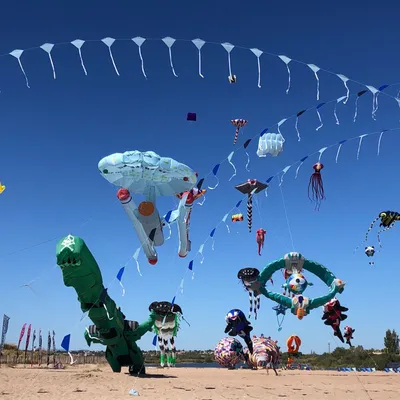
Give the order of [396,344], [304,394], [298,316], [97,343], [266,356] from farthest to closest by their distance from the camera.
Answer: [396,344] → [266,356] → [298,316] → [97,343] → [304,394]

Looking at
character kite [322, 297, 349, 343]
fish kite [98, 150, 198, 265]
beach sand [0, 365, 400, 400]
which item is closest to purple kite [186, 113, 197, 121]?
fish kite [98, 150, 198, 265]

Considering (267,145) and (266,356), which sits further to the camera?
(266,356)

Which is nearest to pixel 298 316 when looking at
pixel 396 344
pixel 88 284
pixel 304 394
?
pixel 304 394

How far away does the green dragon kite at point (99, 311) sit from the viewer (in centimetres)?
1302

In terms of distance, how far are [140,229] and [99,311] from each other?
3.33 meters

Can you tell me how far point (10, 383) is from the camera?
14.2 metres

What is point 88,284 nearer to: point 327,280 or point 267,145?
point 267,145

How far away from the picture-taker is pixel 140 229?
16672 mm

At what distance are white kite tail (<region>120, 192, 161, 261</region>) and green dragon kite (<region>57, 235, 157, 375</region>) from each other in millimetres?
2183

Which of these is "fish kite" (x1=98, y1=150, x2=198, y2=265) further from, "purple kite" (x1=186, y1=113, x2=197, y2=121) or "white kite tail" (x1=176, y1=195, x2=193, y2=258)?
"purple kite" (x1=186, y1=113, x2=197, y2=121)

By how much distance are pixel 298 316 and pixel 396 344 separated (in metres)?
46.9

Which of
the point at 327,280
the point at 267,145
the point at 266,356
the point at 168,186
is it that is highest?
the point at 267,145

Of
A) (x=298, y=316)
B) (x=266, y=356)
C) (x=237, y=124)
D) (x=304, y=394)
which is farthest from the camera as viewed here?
(x=266, y=356)

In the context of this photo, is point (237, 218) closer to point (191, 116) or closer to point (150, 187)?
point (150, 187)
